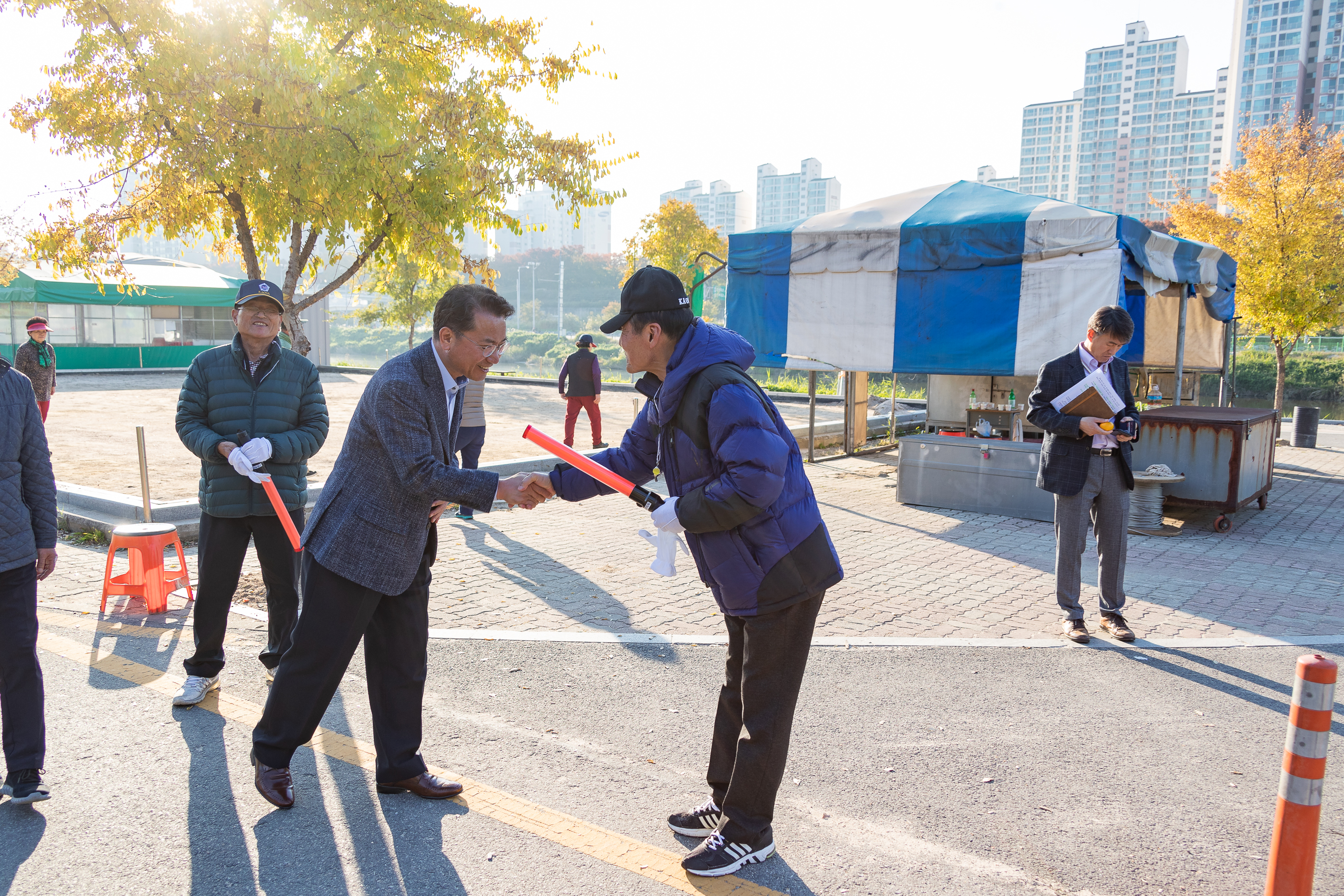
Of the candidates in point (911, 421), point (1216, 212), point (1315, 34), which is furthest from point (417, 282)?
point (1315, 34)

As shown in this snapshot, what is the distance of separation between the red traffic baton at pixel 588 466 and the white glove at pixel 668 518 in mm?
69

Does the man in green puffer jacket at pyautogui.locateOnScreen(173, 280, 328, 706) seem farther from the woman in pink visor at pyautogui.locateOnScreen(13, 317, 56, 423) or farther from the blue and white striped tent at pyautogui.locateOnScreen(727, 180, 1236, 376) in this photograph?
the woman in pink visor at pyautogui.locateOnScreen(13, 317, 56, 423)

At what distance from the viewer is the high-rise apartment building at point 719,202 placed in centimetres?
11725

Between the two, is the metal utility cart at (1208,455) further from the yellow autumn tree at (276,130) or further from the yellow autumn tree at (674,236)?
the yellow autumn tree at (674,236)

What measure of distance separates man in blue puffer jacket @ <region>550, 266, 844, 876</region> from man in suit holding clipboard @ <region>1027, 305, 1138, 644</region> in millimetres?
3065

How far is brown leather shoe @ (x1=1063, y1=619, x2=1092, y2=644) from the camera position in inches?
211

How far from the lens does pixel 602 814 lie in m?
3.27

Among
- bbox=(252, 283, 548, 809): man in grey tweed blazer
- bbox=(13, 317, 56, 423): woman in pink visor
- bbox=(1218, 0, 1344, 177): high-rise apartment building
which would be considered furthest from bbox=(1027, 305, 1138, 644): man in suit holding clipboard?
bbox=(1218, 0, 1344, 177): high-rise apartment building

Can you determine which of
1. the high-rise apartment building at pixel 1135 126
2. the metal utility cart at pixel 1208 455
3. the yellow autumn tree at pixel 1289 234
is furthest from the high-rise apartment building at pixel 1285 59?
the metal utility cart at pixel 1208 455

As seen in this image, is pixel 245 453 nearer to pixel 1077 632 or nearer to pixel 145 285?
pixel 1077 632

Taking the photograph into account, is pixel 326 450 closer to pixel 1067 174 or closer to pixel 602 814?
pixel 602 814

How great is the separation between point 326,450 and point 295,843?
10897 millimetres

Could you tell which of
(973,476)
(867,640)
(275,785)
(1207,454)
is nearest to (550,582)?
(867,640)

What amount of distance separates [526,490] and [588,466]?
0.90ft
